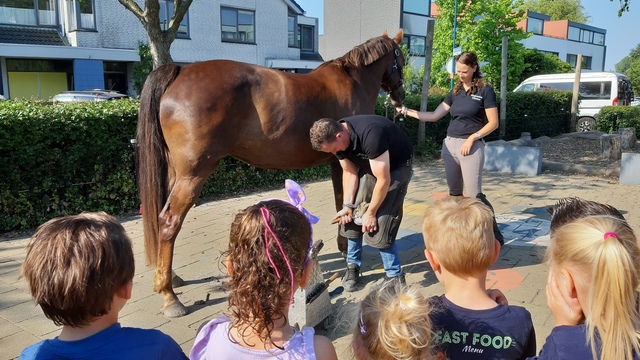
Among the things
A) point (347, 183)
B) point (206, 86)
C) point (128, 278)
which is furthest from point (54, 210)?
point (128, 278)

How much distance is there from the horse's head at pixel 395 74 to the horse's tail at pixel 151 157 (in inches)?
86.8

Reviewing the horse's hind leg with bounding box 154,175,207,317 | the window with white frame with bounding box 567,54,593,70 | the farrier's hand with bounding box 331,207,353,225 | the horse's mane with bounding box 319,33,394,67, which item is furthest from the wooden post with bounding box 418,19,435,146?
the window with white frame with bounding box 567,54,593,70

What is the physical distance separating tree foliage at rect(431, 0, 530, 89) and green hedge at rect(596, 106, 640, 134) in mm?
7252

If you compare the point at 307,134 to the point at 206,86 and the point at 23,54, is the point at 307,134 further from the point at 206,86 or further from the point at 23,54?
the point at 23,54

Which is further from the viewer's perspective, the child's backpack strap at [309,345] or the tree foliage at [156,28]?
the tree foliage at [156,28]

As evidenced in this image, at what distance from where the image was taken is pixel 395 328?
134cm

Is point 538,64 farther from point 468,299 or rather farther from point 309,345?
point 309,345

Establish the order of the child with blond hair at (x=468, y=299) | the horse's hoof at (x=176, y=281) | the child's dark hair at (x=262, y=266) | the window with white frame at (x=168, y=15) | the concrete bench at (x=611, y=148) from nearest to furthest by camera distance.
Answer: the child's dark hair at (x=262, y=266) → the child with blond hair at (x=468, y=299) → the horse's hoof at (x=176, y=281) → the concrete bench at (x=611, y=148) → the window with white frame at (x=168, y=15)

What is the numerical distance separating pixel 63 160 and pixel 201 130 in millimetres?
2990

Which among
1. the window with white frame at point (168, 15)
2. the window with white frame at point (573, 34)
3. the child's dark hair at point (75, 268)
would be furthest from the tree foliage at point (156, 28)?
the window with white frame at point (573, 34)

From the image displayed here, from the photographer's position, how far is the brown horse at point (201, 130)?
356 centimetres

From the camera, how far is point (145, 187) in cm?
366

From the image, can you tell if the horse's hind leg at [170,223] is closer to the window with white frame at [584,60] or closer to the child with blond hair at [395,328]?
the child with blond hair at [395,328]

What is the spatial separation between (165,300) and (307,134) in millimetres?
1738
